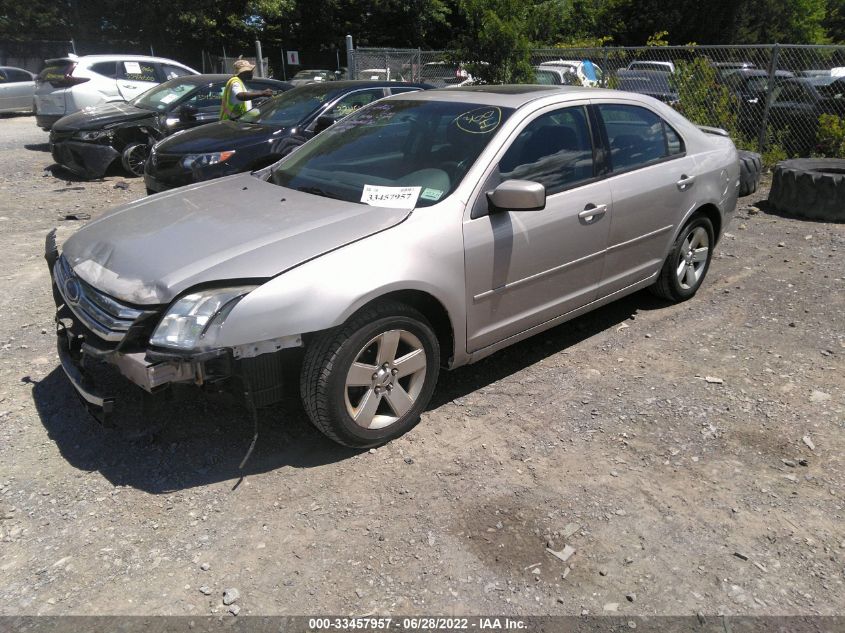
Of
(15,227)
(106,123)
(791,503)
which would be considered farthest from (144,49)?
(791,503)

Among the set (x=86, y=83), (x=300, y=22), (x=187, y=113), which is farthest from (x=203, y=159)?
(x=300, y=22)

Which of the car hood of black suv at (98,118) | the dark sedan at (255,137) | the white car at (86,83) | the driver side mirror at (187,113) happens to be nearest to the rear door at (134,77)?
the white car at (86,83)

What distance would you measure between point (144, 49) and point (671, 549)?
115 feet

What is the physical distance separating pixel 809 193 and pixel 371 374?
668cm

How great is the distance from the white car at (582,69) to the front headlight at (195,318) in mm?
11019

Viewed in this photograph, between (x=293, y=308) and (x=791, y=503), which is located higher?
(x=293, y=308)

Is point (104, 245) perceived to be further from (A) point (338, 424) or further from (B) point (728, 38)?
(B) point (728, 38)

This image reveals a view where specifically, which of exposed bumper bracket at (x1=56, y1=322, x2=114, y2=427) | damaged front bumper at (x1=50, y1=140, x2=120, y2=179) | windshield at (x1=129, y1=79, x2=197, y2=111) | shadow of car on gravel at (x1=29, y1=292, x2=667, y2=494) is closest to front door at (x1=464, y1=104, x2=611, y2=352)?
shadow of car on gravel at (x1=29, y1=292, x2=667, y2=494)

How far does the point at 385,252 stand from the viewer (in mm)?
3299

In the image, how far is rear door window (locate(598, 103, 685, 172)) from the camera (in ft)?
14.8

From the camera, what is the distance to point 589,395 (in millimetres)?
4145

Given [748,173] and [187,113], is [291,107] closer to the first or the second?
[187,113]

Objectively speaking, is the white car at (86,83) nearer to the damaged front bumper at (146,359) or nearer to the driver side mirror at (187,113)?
the driver side mirror at (187,113)

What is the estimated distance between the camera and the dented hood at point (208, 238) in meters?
3.07
